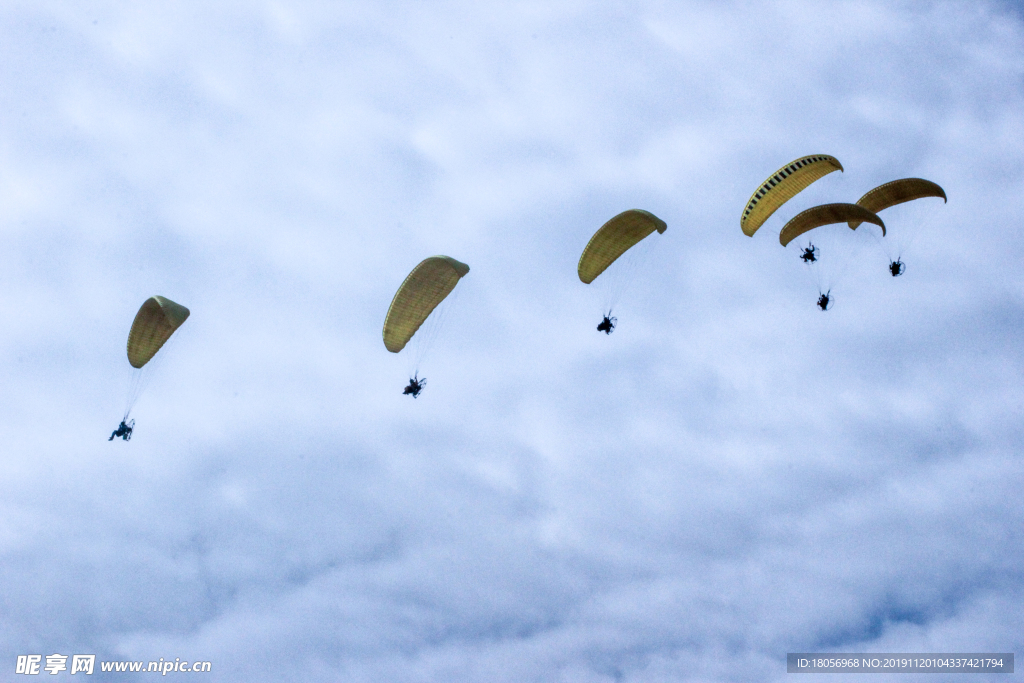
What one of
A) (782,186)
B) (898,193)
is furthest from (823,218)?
(898,193)

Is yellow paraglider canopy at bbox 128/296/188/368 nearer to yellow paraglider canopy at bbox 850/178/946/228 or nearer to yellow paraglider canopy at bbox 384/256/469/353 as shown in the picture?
yellow paraglider canopy at bbox 384/256/469/353

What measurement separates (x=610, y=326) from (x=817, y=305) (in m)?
12.8

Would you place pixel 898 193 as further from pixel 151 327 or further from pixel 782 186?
pixel 151 327

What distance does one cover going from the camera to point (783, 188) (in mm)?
50562

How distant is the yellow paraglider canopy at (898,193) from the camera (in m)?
53.5

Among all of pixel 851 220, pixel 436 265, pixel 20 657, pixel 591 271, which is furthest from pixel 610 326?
pixel 20 657

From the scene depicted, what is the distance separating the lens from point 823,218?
5238 centimetres

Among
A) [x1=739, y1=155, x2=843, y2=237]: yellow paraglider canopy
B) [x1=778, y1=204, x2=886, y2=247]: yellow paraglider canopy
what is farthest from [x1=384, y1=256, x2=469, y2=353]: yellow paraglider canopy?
[x1=778, y1=204, x2=886, y2=247]: yellow paraglider canopy

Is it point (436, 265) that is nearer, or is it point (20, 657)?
point (436, 265)

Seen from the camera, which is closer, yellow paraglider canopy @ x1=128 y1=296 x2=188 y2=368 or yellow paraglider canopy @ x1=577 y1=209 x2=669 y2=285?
yellow paraglider canopy @ x1=128 y1=296 x2=188 y2=368

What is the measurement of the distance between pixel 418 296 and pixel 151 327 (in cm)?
1539

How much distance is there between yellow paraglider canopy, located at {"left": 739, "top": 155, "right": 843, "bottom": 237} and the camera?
49906 millimetres

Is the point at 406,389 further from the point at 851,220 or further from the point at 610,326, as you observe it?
the point at 851,220

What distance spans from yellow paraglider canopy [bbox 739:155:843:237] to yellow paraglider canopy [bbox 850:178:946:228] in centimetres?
463
